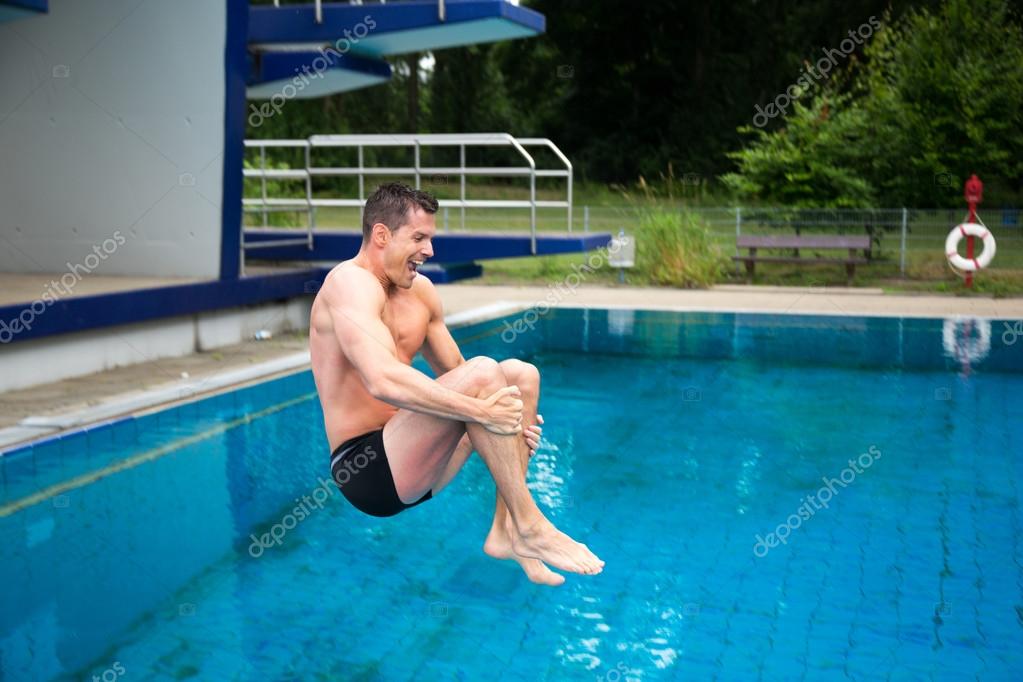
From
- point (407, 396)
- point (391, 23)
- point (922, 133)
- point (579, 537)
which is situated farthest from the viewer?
point (922, 133)

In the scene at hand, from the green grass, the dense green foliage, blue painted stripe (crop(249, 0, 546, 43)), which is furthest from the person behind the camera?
the dense green foliage

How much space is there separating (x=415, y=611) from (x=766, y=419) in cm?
509

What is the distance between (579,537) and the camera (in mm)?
6730

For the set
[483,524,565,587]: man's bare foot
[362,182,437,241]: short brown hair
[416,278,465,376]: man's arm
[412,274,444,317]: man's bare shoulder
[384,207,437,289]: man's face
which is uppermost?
[362,182,437,241]: short brown hair

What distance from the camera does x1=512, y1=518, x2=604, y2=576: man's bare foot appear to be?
3.89 meters

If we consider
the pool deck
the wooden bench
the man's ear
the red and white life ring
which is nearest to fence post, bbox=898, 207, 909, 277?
the wooden bench

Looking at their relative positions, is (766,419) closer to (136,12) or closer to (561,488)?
(561,488)

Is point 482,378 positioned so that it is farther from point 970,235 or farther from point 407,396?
point 970,235

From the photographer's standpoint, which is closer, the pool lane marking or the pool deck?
the pool lane marking

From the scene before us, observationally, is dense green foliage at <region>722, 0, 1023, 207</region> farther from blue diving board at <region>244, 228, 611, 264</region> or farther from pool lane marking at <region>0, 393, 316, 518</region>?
pool lane marking at <region>0, 393, 316, 518</region>

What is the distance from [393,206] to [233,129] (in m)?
→ 8.38

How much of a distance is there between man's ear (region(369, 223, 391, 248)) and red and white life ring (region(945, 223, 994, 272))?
15.3 metres

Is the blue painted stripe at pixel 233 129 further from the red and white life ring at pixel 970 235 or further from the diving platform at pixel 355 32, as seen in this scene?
the red and white life ring at pixel 970 235

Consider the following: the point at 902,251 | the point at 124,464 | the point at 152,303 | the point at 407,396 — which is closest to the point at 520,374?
the point at 407,396
